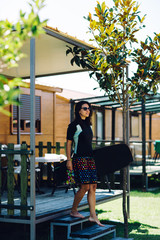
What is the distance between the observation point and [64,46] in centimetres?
586

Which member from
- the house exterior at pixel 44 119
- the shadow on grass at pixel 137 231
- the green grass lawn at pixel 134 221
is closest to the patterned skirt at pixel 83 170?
the green grass lawn at pixel 134 221

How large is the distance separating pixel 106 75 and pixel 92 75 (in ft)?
0.99

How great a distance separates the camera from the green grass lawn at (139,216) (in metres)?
5.71

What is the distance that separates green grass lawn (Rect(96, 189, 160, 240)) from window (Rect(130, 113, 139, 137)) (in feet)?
31.2

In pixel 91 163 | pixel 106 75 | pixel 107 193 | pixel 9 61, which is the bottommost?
pixel 107 193

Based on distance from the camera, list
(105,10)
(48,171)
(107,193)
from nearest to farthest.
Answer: (105,10)
(107,193)
(48,171)

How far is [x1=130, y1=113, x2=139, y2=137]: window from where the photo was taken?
18.9 meters

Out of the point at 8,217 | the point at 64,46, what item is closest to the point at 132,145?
the point at 64,46

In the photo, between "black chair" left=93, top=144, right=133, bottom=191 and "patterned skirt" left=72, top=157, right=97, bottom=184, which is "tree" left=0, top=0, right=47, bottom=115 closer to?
"patterned skirt" left=72, top=157, right=97, bottom=184

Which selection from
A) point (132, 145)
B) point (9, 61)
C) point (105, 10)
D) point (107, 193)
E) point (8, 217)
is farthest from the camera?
point (132, 145)

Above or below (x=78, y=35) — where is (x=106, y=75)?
below

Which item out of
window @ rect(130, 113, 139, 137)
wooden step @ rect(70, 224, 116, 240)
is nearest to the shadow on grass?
wooden step @ rect(70, 224, 116, 240)

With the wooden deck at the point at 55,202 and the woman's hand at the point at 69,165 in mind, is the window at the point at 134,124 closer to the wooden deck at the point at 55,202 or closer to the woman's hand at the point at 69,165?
the wooden deck at the point at 55,202

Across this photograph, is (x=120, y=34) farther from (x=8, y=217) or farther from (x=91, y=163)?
(x=8, y=217)
